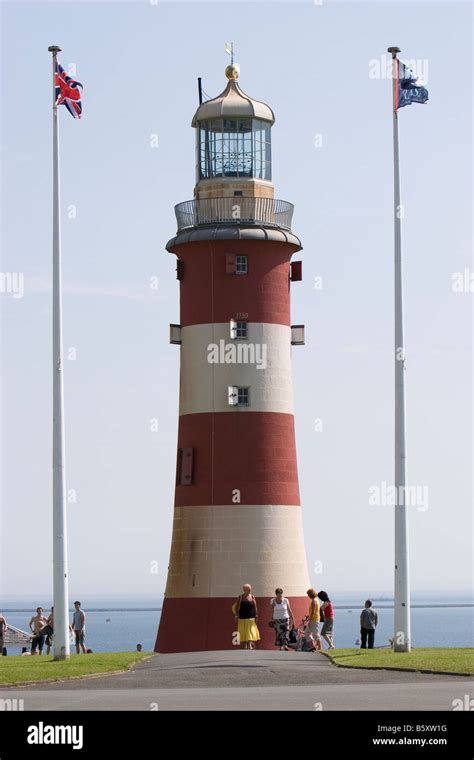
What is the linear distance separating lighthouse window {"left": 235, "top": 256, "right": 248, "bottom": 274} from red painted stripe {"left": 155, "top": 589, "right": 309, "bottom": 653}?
31.4ft

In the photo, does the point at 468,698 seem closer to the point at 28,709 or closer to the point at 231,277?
the point at 28,709

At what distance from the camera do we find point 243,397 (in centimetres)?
4834

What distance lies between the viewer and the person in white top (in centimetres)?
4341

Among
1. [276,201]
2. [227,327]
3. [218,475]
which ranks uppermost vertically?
[276,201]

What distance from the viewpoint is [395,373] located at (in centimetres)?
3844

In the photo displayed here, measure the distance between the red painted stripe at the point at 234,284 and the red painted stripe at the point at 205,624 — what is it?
27.3 feet

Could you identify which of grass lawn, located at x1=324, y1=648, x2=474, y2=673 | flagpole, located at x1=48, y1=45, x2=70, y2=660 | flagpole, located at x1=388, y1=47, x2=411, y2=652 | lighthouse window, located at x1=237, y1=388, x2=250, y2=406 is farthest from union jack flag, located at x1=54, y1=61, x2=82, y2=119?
grass lawn, located at x1=324, y1=648, x2=474, y2=673

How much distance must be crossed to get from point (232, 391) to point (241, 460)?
2070mm

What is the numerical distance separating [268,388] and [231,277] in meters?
3.57

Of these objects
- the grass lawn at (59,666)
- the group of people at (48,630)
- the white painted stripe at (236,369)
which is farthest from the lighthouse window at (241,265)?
the grass lawn at (59,666)

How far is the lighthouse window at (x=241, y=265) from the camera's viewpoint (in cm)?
4922

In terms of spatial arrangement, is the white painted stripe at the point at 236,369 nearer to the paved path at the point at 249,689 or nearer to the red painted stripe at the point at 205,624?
the red painted stripe at the point at 205,624
